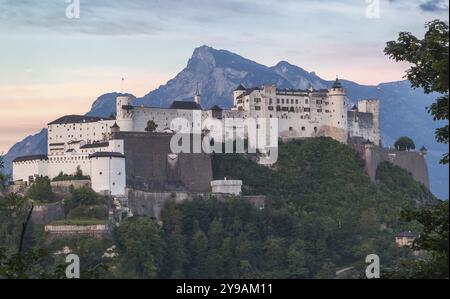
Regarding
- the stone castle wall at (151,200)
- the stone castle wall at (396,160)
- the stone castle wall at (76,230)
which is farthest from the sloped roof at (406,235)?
the stone castle wall at (76,230)

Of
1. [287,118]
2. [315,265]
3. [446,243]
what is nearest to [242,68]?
[287,118]

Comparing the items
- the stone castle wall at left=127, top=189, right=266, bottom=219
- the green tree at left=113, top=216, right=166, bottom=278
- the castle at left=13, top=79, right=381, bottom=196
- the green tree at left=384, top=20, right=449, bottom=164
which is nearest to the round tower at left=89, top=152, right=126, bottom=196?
the castle at left=13, top=79, right=381, bottom=196

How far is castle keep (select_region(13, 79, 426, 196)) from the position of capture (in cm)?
7150

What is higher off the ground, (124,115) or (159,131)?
(124,115)

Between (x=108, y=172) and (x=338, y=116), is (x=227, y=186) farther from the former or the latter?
(x=338, y=116)

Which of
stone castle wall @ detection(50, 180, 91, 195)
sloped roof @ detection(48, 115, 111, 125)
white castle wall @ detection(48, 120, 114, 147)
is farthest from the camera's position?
sloped roof @ detection(48, 115, 111, 125)

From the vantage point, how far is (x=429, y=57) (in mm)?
17625

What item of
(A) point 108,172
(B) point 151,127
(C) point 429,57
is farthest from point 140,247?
(C) point 429,57

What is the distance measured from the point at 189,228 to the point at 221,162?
9477mm

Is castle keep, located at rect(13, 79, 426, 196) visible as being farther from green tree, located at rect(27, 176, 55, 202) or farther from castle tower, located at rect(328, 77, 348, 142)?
green tree, located at rect(27, 176, 55, 202)

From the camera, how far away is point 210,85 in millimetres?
180125

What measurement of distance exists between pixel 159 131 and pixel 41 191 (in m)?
10.1

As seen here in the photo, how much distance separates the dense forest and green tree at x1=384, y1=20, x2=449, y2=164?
40.5 meters
